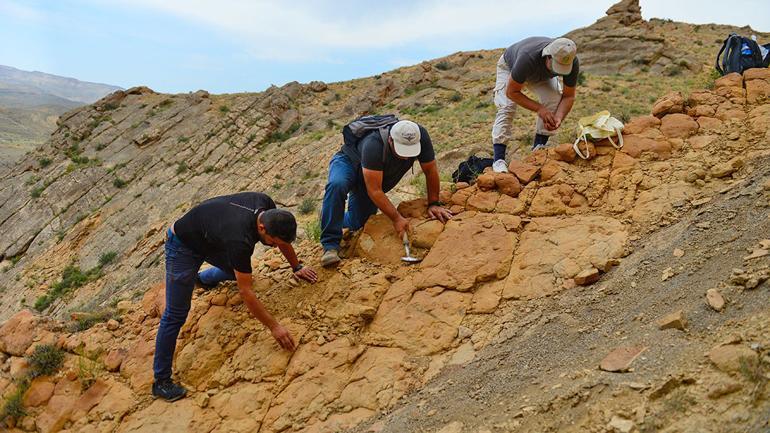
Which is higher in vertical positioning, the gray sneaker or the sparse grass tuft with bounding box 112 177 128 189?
the gray sneaker

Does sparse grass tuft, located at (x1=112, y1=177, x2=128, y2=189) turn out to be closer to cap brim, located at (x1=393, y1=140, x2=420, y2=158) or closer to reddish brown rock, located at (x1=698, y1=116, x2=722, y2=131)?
cap brim, located at (x1=393, y1=140, x2=420, y2=158)

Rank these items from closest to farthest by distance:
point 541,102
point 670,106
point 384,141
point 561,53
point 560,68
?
point 384,141
point 561,53
point 560,68
point 670,106
point 541,102

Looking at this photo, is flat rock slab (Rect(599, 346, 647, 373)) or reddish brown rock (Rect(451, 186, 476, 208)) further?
reddish brown rock (Rect(451, 186, 476, 208))

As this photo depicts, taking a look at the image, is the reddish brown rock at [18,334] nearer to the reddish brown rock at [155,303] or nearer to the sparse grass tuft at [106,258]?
the reddish brown rock at [155,303]

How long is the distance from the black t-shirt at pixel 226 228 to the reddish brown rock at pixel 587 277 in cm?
233

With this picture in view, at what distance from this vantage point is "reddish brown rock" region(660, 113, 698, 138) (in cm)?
453

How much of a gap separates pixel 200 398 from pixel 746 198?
419 cm

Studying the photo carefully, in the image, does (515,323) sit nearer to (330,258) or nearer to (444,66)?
(330,258)

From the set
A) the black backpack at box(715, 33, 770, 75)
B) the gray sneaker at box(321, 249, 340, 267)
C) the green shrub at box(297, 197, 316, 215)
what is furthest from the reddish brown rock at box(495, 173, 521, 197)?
the green shrub at box(297, 197, 316, 215)

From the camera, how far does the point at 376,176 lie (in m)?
4.06

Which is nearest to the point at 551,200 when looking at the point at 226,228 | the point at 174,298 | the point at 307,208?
the point at 226,228

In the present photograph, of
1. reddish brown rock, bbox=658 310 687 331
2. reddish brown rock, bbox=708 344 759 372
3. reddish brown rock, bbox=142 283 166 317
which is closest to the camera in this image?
reddish brown rock, bbox=708 344 759 372

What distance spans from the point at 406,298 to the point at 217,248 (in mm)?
1532

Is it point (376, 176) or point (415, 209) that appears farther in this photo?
point (415, 209)
